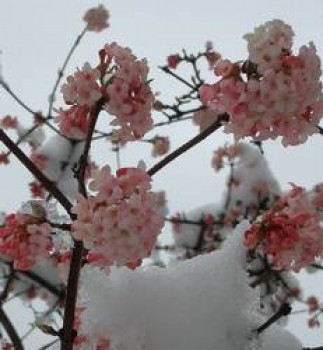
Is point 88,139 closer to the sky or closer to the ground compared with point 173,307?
closer to the sky

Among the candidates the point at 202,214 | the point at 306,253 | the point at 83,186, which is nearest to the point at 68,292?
the point at 83,186

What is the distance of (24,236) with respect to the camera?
1.83m

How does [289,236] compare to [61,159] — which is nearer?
[289,236]

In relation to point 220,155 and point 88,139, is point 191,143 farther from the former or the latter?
point 220,155

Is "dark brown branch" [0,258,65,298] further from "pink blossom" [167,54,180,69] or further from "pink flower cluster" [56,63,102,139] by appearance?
"pink flower cluster" [56,63,102,139]

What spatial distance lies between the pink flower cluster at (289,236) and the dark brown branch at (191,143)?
0.35 meters

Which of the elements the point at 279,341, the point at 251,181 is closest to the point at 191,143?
the point at 279,341

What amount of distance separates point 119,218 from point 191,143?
0.37 meters

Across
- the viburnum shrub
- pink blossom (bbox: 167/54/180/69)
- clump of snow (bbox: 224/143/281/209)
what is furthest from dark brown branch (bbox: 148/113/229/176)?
clump of snow (bbox: 224/143/281/209)

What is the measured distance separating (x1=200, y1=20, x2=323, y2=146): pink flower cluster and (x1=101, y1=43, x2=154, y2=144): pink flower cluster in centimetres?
21

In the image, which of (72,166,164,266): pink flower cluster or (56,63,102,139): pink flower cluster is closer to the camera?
(72,166,164,266): pink flower cluster

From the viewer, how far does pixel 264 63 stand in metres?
1.60

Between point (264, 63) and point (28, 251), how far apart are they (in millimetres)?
859

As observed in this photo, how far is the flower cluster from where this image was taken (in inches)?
71.5
